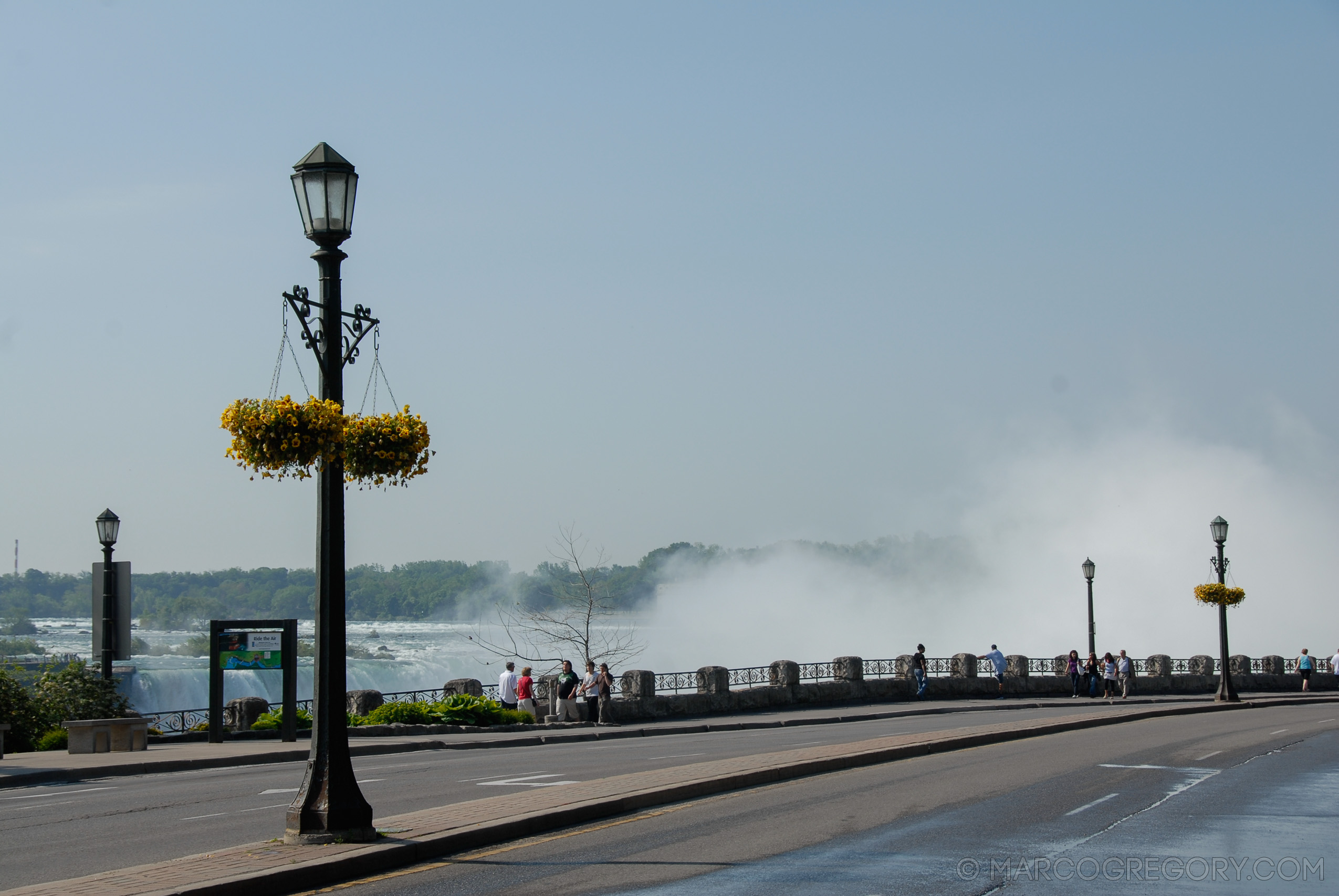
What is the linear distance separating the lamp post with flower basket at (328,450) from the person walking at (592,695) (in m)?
20.1

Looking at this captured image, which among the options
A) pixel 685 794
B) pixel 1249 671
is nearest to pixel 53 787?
pixel 685 794

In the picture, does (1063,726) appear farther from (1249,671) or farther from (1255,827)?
(1249,671)

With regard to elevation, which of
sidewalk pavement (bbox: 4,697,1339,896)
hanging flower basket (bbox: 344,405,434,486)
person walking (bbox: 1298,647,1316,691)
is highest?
hanging flower basket (bbox: 344,405,434,486)

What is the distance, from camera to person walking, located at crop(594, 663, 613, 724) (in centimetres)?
3098

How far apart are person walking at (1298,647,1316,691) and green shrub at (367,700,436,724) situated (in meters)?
33.6

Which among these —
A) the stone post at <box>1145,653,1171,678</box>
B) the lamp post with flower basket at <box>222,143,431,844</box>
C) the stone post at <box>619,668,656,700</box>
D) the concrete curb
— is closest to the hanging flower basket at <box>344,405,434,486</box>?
the lamp post with flower basket at <box>222,143,431,844</box>

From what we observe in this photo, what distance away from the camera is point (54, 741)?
25.0 m

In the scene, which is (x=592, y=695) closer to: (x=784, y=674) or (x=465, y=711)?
(x=465, y=711)

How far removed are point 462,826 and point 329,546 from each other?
2.80 meters

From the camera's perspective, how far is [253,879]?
9.02 metres

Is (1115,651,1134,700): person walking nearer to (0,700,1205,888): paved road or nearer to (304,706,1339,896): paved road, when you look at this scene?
(0,700,1205,888): paved road

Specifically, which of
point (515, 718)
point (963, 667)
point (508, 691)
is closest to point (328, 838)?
point (515, 718)

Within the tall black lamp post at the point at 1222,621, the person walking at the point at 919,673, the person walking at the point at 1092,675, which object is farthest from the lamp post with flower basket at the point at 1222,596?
the person walking at the point at 919,673

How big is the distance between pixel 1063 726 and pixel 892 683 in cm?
1520
